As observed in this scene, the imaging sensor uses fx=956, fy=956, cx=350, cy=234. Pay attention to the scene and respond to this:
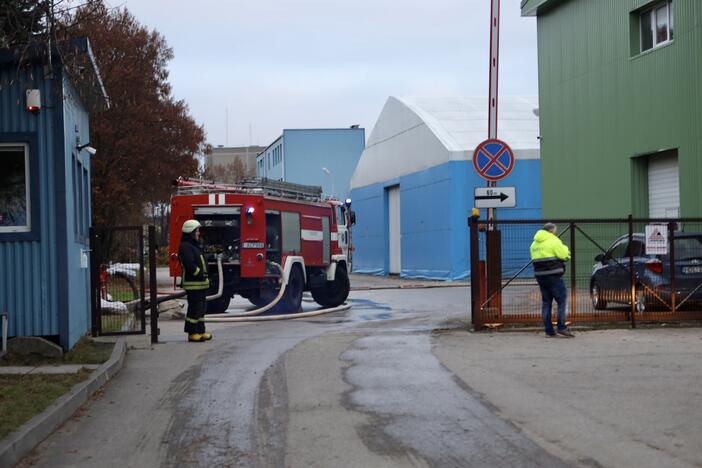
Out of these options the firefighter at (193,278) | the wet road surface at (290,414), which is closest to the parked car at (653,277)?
the wet road surface at (290,414)

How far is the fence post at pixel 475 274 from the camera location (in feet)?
49.6

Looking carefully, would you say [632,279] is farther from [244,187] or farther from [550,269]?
[244,187]

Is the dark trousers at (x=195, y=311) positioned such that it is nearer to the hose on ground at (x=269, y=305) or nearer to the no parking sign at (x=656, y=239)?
the hose on ground at (x=269, y=305)

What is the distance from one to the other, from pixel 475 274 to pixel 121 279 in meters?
6.88

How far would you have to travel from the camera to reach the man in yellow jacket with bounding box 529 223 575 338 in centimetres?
1441

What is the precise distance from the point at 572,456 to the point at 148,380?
18.6 ft

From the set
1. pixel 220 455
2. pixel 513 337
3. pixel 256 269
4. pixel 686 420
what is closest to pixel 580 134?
pixel 256 269

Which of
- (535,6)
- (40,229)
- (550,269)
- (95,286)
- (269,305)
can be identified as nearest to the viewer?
(40,229)

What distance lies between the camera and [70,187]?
41.7ft

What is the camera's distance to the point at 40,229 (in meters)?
12.0

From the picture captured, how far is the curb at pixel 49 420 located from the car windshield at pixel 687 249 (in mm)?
9668

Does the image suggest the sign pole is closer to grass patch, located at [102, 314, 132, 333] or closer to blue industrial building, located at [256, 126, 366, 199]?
grass patch, located at [102, 314, 132, 333]

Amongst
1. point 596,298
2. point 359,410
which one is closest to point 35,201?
point 359,410

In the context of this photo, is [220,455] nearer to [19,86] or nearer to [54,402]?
[54,402]
